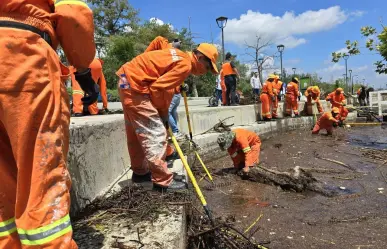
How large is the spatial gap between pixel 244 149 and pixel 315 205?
5.69ft

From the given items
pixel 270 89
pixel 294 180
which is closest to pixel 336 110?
pixel 270 89

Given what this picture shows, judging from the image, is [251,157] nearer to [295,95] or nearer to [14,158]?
[14,158]

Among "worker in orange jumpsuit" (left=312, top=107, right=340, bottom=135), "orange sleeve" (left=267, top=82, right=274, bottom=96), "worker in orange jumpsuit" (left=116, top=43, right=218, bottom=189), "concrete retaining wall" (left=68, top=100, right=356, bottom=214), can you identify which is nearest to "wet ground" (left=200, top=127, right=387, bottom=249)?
"worker in orange jumpsuit" (left=116, top=43, right=218, bottom=189)

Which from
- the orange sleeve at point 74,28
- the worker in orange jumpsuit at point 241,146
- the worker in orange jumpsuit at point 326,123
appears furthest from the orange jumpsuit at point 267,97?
the orange sleeve at point 74,28

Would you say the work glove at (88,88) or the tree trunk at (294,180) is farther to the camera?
the tree trunk at (294,180)

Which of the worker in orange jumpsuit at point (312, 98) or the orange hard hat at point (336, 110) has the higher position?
the worker in orange jumpsuit at point (312, 98)

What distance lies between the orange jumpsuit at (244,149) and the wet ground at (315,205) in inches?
14.4

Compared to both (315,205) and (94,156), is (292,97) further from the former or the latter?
(94,156)

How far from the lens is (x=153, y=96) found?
3.44 m

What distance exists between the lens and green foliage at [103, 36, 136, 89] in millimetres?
21716

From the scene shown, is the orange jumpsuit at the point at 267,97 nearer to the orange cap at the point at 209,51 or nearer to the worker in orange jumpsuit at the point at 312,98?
the worker in orange jumpsuit at the point at 312,98

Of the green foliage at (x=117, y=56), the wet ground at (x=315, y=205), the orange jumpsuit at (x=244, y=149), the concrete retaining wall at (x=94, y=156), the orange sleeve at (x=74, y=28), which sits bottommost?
the wet ground at (x=315, y=205)

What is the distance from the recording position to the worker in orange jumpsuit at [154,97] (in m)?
3.37

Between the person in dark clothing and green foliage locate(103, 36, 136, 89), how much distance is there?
1083 centimetres
